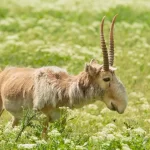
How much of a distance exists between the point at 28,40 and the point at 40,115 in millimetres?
10633

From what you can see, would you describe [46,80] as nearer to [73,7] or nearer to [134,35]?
[134,35]

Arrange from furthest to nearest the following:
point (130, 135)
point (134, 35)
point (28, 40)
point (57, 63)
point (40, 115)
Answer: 1. point (134, 35)
2. point (28, 40)
3. point (57, 63)
4. point (40, 115)
5. point (130, 135)

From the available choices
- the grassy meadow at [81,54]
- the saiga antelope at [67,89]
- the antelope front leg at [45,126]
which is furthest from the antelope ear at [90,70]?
the antelope front leg at [45,126]

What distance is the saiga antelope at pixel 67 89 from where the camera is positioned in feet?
33.1

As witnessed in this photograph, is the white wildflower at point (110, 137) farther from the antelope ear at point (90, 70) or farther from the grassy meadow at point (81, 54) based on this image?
the antelope ear at point (90, 70)

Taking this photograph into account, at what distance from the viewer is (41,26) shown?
22484mm

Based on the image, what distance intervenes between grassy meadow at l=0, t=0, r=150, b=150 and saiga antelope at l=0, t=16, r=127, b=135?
14.4 inches

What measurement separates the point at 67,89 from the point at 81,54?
7.75m

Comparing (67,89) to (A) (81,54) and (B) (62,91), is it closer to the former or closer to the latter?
(B) (62,91)

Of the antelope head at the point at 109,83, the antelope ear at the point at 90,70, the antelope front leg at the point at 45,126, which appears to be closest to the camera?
the antelope front leg at the point at 45,126

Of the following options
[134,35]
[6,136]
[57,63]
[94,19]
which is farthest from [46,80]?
[94,19]

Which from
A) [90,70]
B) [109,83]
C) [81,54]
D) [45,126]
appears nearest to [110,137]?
[45,126]

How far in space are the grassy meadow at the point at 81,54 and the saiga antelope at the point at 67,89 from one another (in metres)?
0.37

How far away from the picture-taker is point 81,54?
18.0m
